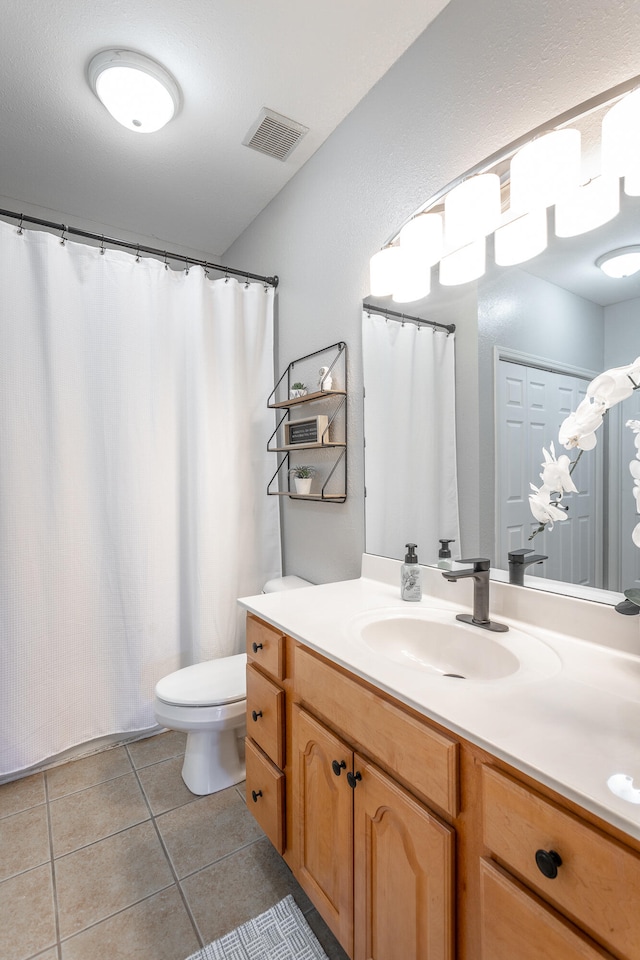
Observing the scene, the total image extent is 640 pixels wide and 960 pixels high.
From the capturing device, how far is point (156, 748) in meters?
2.05

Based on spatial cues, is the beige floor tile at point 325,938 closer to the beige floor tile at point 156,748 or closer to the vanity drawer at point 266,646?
the vanity drawer at point 266,646

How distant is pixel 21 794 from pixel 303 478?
1654 millimetres

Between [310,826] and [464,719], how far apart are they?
686mm

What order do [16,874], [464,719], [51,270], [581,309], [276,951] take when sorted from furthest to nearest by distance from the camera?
[51,270] < [16,874] < [276,951] < [581,309] < [464,719]

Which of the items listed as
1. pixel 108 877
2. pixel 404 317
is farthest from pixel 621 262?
pixel 108 877

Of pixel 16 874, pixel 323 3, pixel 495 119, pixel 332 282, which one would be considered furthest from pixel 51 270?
pixel 16 874

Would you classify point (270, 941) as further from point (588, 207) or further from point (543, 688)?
point (588, 207)

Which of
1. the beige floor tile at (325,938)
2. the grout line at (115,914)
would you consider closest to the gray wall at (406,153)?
the beige floor tile at (325,938)

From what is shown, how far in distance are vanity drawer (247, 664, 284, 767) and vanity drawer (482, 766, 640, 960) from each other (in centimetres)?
69

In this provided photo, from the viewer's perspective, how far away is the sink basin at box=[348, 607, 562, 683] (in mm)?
974

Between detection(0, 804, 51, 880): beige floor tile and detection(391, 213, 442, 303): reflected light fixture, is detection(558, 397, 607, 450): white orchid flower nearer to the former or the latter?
detection(391, 213, 442, 303): reflected light fixture

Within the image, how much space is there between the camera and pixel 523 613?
3.77 feet

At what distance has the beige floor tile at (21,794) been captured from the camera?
1.69m

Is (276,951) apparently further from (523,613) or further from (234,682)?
(523,613)
